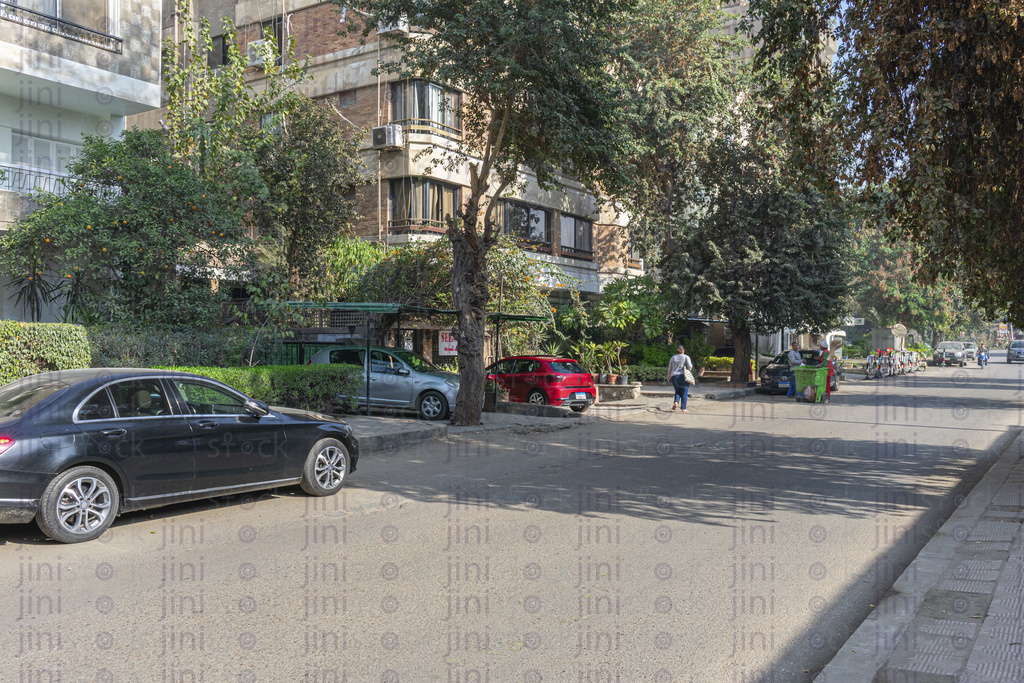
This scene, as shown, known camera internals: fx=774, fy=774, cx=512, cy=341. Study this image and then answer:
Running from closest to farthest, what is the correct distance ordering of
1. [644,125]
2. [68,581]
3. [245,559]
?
[68,581], [245,559], [644,125]

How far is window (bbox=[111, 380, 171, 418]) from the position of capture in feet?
23.4

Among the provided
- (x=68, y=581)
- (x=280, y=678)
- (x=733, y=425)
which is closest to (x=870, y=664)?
(x=280, y=678)

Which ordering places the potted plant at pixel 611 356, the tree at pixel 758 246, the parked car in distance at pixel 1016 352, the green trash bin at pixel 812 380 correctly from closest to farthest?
the green trash bin at pixel 812 380 < the potted plant at pixel 611 356 < the tree at pixel 758 246 < the parked car in distance at pixel 1016 352

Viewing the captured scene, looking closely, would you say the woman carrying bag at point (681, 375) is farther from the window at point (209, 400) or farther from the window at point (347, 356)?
the window at point (209, 400)

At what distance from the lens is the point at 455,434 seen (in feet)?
47.8

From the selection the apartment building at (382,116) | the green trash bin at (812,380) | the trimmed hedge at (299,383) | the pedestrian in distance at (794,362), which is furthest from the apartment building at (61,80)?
the pedestrian in distance at (794,362)

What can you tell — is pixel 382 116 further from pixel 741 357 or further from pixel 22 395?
pixel 22 395

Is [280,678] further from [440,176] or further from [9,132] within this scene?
[440,176]

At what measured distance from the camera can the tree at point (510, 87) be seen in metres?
13.5

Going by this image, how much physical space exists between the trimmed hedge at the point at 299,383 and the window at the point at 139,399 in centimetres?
580

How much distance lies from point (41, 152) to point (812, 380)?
70.4ft

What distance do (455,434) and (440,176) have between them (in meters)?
13.1

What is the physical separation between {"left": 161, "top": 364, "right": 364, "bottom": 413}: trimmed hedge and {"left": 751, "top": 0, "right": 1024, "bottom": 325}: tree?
974cm

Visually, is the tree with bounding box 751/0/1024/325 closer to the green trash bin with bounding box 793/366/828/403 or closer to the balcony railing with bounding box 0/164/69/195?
the green trash bin with bounding box 793/366/828/403
